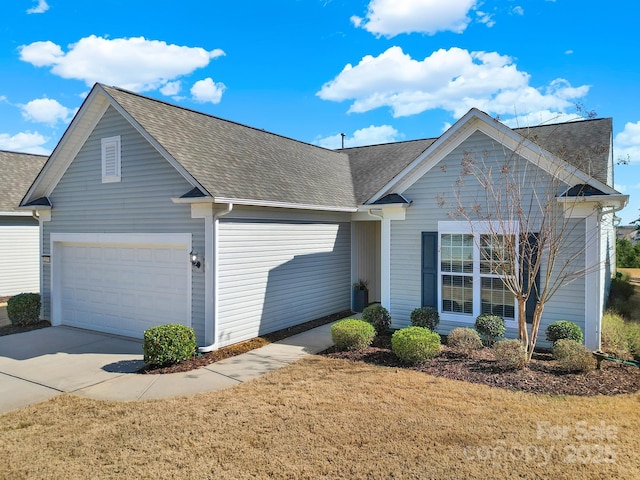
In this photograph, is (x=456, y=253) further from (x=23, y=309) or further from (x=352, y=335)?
(x=23, y=309)

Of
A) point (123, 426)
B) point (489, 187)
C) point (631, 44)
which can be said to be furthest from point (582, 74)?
point (123, 426)

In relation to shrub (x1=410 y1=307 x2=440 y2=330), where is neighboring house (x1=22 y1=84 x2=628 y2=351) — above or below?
above

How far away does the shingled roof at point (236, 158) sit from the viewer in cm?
972

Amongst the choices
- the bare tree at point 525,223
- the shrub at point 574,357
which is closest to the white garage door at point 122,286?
the bare tree at point 525,223

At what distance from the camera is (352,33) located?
15.1 meters

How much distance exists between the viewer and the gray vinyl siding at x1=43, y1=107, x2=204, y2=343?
968cm

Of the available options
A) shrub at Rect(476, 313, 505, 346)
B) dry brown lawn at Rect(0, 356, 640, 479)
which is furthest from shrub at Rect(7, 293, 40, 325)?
shrub at Rect(476, 313, 505, 346)

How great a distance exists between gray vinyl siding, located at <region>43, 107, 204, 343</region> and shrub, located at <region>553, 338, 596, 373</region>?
24.1 feet

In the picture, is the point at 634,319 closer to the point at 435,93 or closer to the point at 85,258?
the point at 435,93

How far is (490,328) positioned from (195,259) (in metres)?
6.71

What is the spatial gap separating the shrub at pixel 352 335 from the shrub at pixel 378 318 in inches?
44.3

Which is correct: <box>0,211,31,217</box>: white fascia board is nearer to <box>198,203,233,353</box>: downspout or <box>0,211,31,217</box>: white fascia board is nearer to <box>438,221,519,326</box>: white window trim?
Answer: <box>198,203,233,353</box>: downspout

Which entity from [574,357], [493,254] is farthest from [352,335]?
[574,357]

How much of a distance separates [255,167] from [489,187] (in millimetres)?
6154
